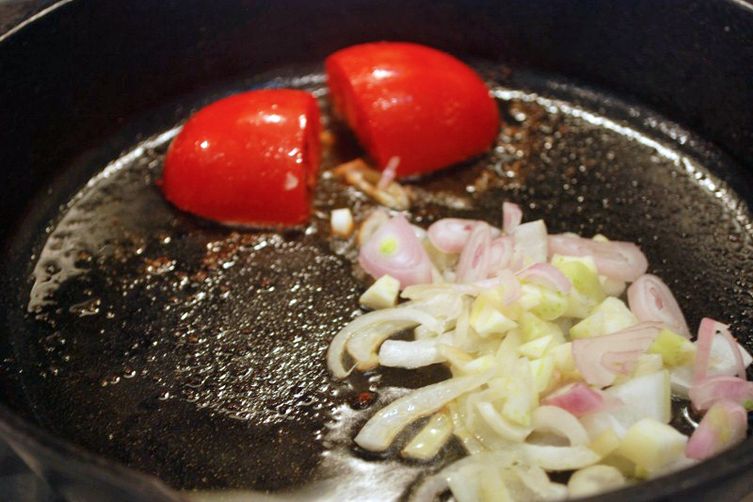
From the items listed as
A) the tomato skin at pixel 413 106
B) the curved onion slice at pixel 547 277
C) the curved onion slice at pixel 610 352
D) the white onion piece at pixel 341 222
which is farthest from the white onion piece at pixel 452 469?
the tomato skin at pixel 413 106

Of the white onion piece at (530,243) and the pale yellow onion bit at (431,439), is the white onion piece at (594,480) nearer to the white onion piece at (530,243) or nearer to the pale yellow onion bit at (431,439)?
the pale yellow onion bit at (431,439)

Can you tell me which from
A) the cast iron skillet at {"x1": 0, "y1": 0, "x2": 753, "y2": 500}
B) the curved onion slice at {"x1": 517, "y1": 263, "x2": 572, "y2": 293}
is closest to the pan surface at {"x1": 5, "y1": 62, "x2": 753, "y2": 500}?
the cast iron skillet at {"x1": 0, "y1": 0, "x2": 753, "y2": 500}

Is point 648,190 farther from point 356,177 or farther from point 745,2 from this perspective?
point 356,177

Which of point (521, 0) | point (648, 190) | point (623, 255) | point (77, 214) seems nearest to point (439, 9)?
point (521, 0)

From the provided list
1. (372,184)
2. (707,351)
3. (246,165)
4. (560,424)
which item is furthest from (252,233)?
(707,351)

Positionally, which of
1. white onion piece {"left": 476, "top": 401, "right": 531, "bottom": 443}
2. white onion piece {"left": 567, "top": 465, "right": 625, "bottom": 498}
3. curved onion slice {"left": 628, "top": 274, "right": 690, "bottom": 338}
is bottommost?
white onion piece {"left": 567, "top": 465, "right": 625, "bottom": 498}

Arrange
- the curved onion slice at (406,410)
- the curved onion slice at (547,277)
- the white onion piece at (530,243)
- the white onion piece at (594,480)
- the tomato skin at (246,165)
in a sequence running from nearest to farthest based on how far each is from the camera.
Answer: the white onion piece at (594,480) → the curved onion slice at (406,410) → the curved onion slice at (547,277) → the white onion piece at (530,243) → the tomato skin at (246,165)

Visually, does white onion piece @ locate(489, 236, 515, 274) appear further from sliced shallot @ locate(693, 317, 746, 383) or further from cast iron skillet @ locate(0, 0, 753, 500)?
sliced shallot @ locate(693, 317, 746, 383)
